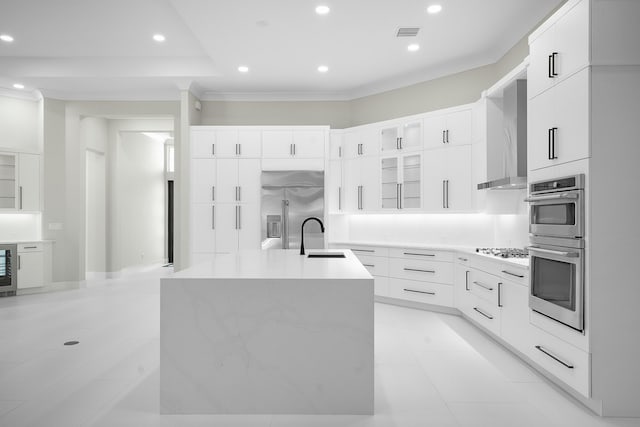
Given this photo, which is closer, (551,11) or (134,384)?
(134,384)

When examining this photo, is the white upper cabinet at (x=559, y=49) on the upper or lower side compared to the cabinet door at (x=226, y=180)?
upper

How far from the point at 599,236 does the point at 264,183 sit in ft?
14.2

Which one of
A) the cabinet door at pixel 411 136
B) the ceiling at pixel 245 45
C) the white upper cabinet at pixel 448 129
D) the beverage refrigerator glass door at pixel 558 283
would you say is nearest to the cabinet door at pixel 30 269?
the ceiling at pixel 245 45

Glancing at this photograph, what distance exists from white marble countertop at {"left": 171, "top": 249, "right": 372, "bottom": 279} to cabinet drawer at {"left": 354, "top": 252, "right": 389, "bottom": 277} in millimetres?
2146

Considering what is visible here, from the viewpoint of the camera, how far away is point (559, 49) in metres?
2.59

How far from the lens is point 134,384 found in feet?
8.89

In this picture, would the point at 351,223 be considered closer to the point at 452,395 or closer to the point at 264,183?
the point at 264,183

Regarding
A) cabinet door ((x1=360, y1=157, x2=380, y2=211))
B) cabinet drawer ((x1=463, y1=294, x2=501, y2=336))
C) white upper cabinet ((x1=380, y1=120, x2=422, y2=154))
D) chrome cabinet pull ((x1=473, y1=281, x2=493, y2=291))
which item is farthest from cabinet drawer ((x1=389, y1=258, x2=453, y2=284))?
white upper cabinet ((x1=380, y1=120, x2=422, y2=154))

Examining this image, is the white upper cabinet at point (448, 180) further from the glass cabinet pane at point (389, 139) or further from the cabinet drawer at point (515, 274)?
the cabinet drawer at point (515, 274)

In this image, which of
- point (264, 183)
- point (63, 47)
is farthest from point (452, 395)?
point (63, 47)

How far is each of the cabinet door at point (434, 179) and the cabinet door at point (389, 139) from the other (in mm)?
494

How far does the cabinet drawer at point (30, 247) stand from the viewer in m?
5.82

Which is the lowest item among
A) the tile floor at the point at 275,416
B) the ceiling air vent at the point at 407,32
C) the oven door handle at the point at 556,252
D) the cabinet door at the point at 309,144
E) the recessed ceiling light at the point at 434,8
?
the tile floor at the point at 275,416

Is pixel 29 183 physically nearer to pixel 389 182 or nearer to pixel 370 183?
pixel 370 183
